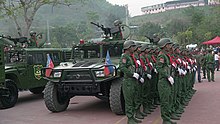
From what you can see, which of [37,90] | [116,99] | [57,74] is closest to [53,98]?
[57,74]

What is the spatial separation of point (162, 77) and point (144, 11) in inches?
5443

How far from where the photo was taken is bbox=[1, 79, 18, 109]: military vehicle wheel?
981cm

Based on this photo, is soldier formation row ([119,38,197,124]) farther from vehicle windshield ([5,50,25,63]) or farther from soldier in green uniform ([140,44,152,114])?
vehicle windshield ([5,50,25,63])

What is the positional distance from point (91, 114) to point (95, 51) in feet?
6.43

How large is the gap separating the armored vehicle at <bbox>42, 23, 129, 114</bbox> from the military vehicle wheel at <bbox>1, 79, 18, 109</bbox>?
5.89 feet

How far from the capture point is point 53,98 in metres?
8.59

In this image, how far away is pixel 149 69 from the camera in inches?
323

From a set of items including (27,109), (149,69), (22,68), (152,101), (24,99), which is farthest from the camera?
(24,99)

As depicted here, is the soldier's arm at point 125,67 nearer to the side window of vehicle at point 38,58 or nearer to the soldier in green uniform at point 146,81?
the soldier in green uniform at point 146,81

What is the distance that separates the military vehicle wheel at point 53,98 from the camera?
28.1 ft

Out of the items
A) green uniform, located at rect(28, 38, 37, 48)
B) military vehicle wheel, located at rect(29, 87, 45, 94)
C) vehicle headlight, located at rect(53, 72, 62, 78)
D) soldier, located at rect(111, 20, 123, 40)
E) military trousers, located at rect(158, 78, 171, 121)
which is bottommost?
military vehicle wheel, located at rect(29, 87, 45, 94)

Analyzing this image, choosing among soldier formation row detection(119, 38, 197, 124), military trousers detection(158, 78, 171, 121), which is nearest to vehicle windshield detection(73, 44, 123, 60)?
soldier formation row detection(119, 38, 197, 124)

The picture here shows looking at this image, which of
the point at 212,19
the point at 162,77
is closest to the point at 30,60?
the point at 162,77

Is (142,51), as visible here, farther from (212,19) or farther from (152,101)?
(212,19)
